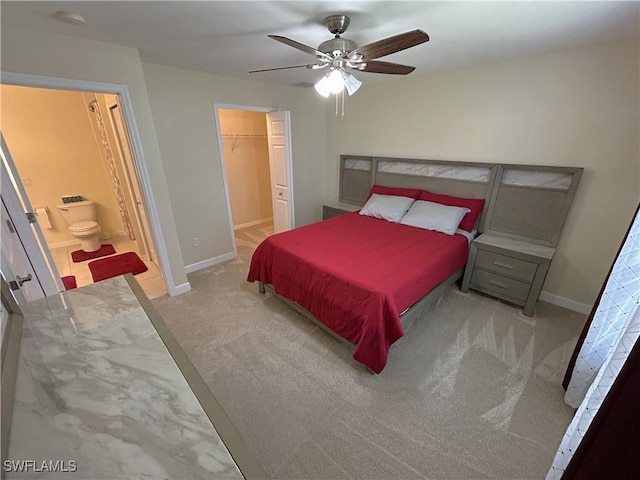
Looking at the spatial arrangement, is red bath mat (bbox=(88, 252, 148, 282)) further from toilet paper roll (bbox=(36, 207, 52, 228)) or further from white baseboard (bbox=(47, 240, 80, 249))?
toilet paper roll (bbox=(36, 207, 52, 228))

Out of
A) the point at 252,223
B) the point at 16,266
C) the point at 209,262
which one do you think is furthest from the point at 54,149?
the point at 16,266

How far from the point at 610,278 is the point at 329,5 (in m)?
2.18

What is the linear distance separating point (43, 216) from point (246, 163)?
293 cm

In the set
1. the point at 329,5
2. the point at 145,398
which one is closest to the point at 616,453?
the point at 145,398

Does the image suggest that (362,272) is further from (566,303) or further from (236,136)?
(236,136)

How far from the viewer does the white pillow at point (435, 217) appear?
279cm

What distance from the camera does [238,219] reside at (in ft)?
15.8

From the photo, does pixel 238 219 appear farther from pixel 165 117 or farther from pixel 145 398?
pixel 145 398

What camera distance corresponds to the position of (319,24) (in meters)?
1.72

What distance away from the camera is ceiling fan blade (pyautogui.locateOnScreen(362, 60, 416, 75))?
1.81 metres

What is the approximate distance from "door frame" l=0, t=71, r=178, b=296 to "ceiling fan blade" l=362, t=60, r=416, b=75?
1923 millimetres

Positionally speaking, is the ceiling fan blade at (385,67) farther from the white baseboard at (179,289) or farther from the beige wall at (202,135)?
the white baseboard at (179,289)

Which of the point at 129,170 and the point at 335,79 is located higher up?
the point at 335,79

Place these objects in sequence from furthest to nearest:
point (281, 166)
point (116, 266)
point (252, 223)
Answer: point (252, 223)
point (281, 166)
point (116, 266)
